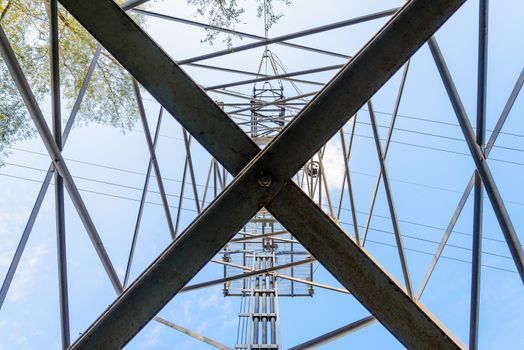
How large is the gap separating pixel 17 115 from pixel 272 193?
298 inches

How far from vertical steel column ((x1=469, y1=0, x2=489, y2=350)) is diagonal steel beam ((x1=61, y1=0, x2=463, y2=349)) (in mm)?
863

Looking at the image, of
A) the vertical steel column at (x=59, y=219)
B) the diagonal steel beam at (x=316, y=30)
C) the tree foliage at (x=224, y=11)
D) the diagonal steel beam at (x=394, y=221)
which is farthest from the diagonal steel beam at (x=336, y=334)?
the diagonal steel beam at (x=316, y=30)

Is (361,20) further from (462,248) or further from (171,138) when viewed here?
(462,248)

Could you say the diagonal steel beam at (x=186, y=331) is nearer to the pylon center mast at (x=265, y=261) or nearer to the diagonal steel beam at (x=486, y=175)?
the pylon center mast at (x=265, y=261)

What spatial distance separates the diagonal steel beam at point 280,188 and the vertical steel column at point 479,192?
2.83 ft

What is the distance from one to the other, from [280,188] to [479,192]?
6.69 feet

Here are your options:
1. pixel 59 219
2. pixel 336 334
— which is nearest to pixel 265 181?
pixel 59 219

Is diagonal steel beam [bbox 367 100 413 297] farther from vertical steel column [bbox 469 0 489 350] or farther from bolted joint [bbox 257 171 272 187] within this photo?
bolted joint [bbox 257 171 272 187]

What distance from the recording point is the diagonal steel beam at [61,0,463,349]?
2266 mm

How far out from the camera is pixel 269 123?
408 inches

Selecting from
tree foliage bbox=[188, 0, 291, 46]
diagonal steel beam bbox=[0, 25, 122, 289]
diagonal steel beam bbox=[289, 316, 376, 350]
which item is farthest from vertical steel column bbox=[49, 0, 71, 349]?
diagonal steel beam bbox=[289, 316, 376, 350]

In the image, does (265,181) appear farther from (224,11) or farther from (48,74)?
(48,74)

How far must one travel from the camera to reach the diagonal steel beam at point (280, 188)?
7.43 ft

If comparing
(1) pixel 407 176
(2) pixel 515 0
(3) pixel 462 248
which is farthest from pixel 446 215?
(2) pixel 515 0
